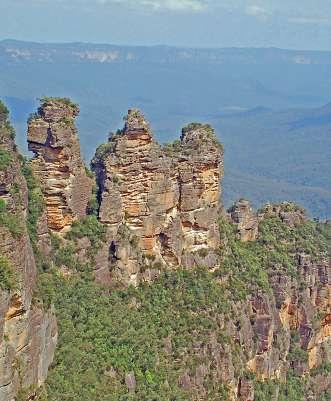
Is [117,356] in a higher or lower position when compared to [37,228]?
lower

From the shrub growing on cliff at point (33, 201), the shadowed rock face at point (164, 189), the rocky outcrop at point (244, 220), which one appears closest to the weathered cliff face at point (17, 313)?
the shrub growing on cliff at point (33, 201)

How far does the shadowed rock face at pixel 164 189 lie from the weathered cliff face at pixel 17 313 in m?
8.38

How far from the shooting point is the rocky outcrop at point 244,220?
164 feet

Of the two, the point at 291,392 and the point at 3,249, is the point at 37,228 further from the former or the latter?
the point at 291,392

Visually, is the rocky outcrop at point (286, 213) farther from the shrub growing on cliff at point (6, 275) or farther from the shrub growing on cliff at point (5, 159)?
the shrub growing on cliff at point (6, 275)

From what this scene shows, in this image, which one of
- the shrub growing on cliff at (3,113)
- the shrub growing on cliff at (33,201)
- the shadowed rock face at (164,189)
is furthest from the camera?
the shadowed rock face at (164,189)

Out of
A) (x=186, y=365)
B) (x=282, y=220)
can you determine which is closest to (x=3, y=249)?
(x=186, y=365)

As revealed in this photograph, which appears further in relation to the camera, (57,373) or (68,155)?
(68,155)

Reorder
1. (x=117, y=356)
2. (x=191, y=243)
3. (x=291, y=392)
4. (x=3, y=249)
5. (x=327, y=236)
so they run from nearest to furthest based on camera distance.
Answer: (x=3, y=249)
(x=117, y=356)
(x=191, y=243)
(x=291, y=392)
(x=327, y=236)

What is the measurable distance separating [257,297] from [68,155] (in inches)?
586

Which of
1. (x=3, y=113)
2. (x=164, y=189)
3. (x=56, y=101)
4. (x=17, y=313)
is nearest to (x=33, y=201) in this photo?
(x=3, y=113)

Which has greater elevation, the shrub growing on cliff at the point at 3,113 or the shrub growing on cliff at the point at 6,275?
the shrub growing on cliff at the point at 3,113

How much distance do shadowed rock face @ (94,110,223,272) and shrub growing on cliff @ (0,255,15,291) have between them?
13209 millimetres

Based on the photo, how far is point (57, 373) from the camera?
100 ft
